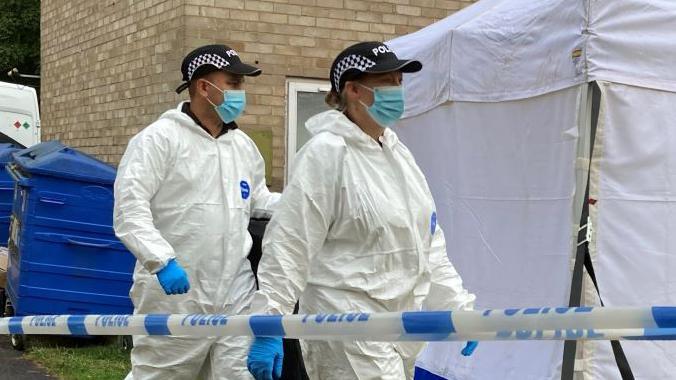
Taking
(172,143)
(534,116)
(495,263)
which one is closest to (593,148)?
(534,116)

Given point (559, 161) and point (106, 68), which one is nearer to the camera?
point (559, 161)

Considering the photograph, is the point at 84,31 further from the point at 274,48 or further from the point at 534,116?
the point at 534,116

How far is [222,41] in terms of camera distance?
8.83 metres

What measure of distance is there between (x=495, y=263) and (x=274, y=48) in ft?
13.9

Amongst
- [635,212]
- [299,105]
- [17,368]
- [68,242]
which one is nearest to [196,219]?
[635,212]

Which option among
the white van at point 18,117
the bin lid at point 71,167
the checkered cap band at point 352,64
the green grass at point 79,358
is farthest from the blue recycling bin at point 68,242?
the white van at point 18,117

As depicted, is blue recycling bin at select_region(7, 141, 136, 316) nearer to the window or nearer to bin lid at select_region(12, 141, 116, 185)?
bin lid at select_region(12, 141, 116, 185)

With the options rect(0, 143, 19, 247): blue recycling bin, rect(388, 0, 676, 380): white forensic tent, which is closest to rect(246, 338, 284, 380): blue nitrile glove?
rect(388, 0, 676, 380): white forensic tent

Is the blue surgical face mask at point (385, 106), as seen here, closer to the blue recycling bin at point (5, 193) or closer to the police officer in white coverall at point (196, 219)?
the police officer in white coverall at point (196, 219)

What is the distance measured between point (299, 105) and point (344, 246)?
5.97m

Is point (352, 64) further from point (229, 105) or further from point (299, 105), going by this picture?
point (299, 105)

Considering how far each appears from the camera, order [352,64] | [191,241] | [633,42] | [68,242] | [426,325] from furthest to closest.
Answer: [68,242] < [633,42] < [191,241] < [352,64] < [426,325]

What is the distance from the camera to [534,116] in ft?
16.6

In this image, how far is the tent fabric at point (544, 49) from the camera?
458cm
